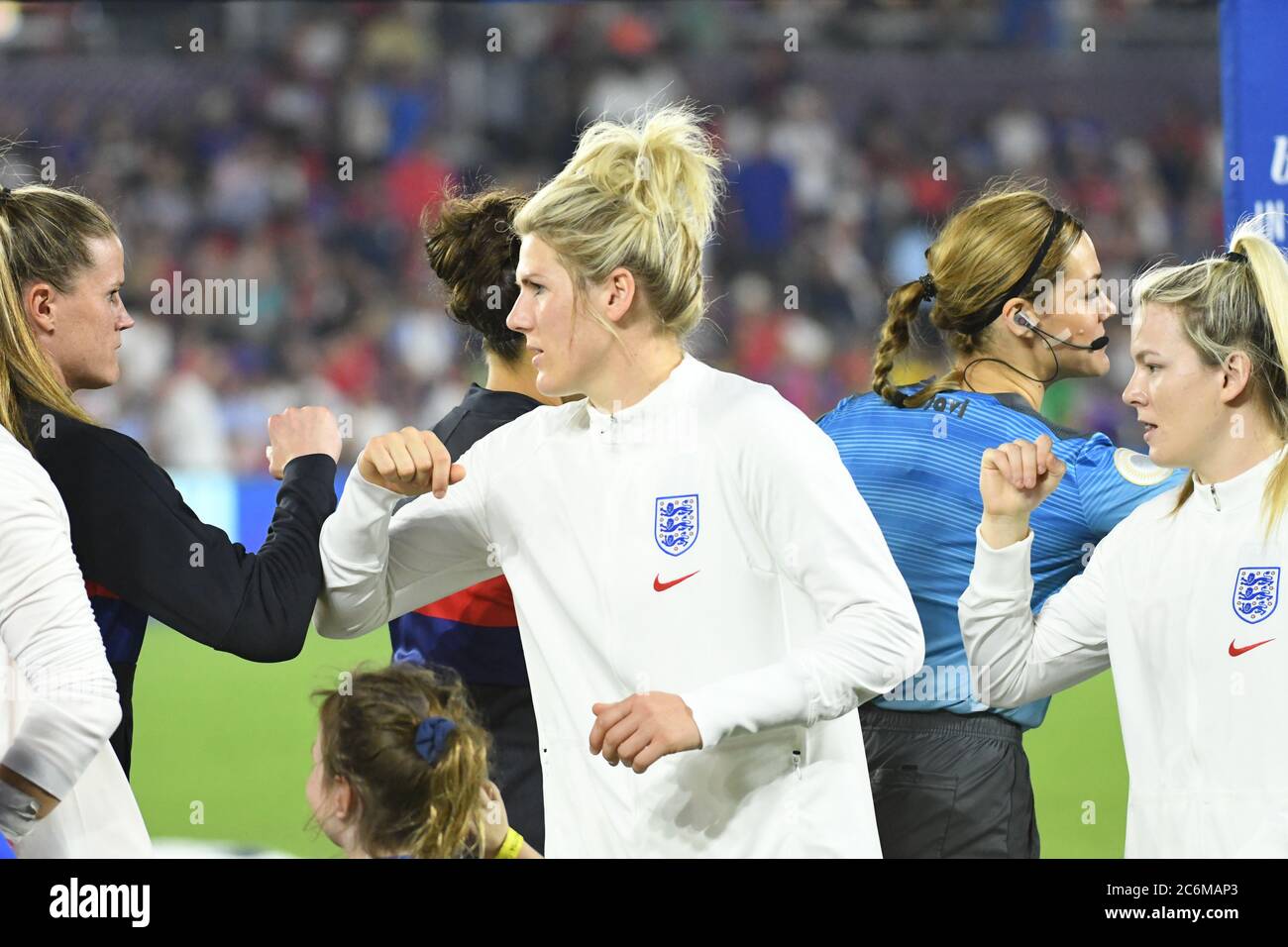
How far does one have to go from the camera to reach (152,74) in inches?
616

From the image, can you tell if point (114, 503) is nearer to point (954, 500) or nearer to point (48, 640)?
point (48, 640)

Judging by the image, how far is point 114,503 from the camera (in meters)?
2.74

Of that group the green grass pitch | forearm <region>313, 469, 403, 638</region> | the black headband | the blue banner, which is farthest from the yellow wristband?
the blue banner

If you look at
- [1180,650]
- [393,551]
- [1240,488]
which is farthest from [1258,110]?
[393,551]

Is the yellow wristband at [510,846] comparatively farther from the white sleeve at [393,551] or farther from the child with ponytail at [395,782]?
the white sleeve at [393,551]

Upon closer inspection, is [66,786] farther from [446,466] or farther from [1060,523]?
[1060,523]

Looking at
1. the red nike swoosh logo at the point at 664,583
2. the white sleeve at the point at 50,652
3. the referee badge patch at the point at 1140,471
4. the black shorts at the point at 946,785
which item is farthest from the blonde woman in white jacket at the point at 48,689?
the referee badge patch at the point at 1140,471

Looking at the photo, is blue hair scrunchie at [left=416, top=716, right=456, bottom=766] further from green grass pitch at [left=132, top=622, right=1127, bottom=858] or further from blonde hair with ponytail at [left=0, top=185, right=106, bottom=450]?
green grass pitch at [left=132, top=622, right=1127, bottom=858]

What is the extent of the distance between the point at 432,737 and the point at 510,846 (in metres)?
0.29

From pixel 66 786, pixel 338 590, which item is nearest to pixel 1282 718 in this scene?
pixel 338 590

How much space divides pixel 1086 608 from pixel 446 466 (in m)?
1.24

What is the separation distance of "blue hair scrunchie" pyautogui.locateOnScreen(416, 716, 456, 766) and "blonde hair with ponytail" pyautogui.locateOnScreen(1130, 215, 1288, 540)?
4.55 ft

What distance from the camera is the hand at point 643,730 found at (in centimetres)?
242

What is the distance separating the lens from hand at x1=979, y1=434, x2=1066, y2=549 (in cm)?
294
